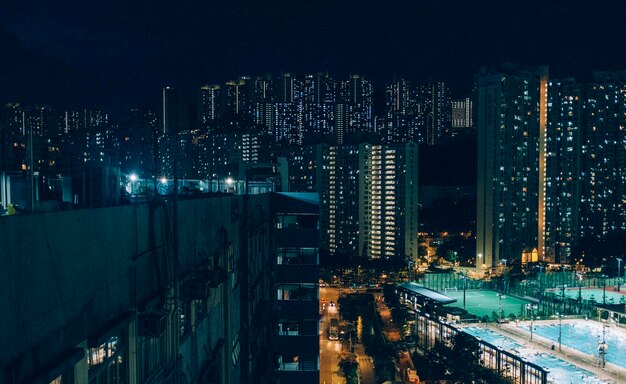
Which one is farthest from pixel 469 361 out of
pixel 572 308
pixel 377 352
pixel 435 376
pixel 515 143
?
pixel 515 143

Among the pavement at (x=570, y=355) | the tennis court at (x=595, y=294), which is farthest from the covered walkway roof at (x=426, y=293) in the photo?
the tennis court at (x=595, y=294)

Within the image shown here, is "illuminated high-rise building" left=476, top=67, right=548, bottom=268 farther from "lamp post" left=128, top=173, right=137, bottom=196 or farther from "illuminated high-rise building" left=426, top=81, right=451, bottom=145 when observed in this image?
"illuminated high-rise building" left=426, top=81, right=451, bottom=145

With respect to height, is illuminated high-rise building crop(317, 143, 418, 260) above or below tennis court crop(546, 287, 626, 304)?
above

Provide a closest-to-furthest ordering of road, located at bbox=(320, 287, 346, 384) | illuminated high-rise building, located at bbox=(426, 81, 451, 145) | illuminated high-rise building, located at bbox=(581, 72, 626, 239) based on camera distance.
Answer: road, located at bbox=(320, 287, 346, 384)
illuminated high-rise building, located at bbox=(581, 72, 626, 239)
illuminated high-rise building, located at bbox=(426, 81, 451, 145)

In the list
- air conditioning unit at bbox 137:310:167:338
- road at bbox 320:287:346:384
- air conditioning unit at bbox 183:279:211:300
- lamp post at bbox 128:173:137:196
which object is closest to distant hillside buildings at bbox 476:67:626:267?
road at bbox 320:287:346:384

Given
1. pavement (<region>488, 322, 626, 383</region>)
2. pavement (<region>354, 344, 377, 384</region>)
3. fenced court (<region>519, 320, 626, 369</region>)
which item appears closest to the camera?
pavement (<region>488, 322, 626, 383</region>)

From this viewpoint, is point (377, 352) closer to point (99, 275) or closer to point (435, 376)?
point (435, 376)
